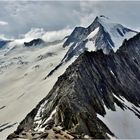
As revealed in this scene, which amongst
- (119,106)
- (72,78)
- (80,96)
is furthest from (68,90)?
(119,106)

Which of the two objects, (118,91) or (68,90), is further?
(118,91)

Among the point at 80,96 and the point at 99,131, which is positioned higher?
the point at 80,96

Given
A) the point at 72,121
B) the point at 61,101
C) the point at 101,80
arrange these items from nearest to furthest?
the point at 72,121 < the point at 61,101 < the point at 101,80

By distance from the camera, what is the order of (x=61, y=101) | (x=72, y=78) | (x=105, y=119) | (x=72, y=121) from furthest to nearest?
(x=72, y=78)
(x=105, y=119)
(x=61, y=101)
(x=72, y=121)

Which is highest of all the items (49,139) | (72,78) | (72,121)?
(72,78)

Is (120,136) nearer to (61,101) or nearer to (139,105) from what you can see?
(61,101)

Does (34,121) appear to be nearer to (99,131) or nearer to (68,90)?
(68,90)

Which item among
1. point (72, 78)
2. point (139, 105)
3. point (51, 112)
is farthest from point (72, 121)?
point (139, 105)

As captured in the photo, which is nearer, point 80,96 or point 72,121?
point 72,121

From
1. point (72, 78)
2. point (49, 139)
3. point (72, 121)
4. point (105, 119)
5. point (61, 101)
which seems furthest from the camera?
point (72, 78)
